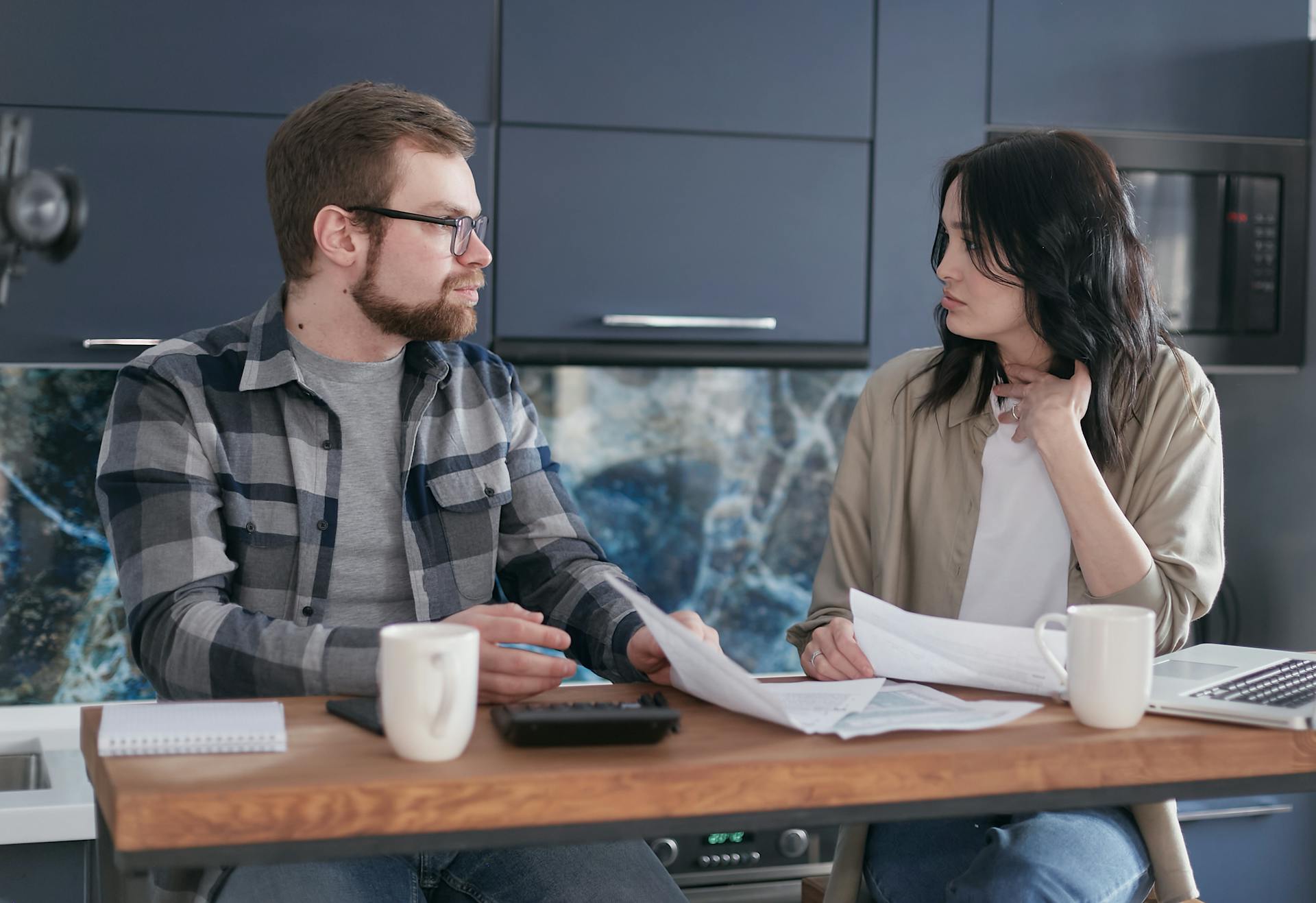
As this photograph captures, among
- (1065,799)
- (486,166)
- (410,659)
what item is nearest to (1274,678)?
(1065,799)

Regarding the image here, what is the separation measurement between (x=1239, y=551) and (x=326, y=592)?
207 cm

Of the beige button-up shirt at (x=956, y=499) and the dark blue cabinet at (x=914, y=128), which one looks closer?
the beige button-up shirt at (x=956, y=499)

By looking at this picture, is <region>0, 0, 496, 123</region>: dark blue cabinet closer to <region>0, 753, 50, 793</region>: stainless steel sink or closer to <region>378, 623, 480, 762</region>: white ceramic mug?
<region>0, 753, 50, 793</region>: stainless steel sink

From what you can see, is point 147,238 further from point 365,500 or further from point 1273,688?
point 1273,688

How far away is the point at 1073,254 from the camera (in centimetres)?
181

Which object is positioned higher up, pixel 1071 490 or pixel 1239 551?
pixel 1071 490

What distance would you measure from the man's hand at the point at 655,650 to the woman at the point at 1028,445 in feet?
1.06

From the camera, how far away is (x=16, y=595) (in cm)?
262

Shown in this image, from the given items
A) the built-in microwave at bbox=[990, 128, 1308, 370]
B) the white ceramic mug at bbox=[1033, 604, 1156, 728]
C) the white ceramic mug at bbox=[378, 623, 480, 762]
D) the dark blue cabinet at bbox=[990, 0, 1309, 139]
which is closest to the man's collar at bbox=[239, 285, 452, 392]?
the white ceramic mug at bbox=[378, 623, 480, 762]

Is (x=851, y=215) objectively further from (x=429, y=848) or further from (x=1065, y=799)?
(x=429, y=848)

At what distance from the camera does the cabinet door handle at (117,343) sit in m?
2.19

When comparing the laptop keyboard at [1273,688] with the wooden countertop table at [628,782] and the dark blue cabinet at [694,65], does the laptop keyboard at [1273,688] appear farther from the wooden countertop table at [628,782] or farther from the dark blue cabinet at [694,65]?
the dark blue cabinet at [694,65]

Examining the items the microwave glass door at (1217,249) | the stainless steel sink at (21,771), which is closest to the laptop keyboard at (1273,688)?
the microwave glass door at (1217,249)

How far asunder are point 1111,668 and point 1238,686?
0.21 meters
